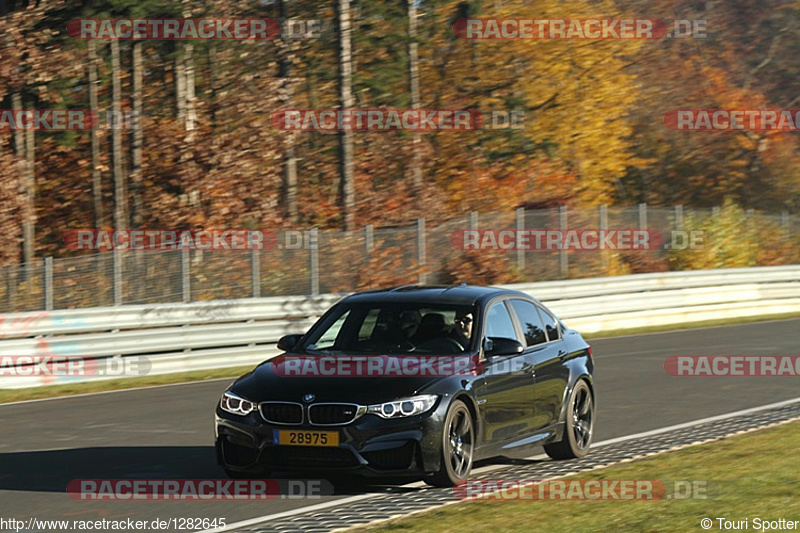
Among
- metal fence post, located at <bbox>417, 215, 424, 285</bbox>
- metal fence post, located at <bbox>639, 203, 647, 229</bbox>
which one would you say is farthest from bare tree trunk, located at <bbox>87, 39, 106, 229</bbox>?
metal fence post, located at <bbox>639, 203, 647, 229</bbox>

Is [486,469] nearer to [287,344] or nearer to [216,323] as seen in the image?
[287,344]

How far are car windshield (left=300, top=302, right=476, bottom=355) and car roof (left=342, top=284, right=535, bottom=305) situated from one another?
79mm

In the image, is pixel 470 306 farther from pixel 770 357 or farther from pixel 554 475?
pixel 770 357

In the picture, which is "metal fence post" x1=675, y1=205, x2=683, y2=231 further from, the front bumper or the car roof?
the front bumper

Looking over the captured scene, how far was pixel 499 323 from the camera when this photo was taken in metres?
11.2

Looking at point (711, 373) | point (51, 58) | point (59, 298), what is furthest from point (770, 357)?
point (51, 58)

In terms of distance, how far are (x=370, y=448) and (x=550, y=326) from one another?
308cm

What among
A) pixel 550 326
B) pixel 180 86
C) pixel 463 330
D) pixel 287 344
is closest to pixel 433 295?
pixel 463 330

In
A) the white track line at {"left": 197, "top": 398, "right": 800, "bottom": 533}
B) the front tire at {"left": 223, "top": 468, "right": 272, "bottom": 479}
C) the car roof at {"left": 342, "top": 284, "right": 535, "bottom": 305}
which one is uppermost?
the car roof at {"left": 342, "top": 284, "right": 535, "bottom": 305}

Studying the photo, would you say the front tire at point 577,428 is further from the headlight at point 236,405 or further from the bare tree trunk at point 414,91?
the bare tree trunk at point 414,91

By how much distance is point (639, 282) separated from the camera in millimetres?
30172

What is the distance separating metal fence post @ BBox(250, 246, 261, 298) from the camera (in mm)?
23172

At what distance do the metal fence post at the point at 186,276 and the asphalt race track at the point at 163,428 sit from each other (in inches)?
140

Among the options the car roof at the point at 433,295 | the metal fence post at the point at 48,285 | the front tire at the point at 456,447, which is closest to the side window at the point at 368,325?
the car roof at the point at 433,295
